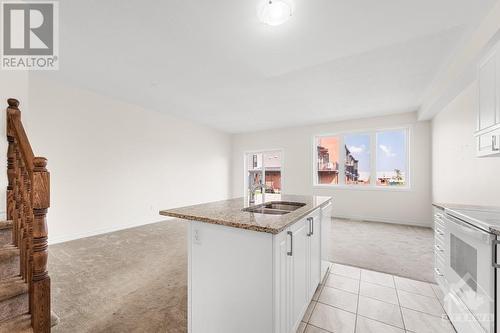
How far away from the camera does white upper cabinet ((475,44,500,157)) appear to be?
1709 millimetres

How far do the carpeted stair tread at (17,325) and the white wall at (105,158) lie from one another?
161 centimetres

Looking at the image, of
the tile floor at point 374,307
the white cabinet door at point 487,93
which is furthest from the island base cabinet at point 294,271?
the white cabinet door at point 487,93

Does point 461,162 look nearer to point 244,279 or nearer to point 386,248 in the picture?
point 386,248

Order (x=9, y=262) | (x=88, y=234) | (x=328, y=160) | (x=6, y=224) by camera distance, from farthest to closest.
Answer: (x=328, y=160), (x=88, y=234), (x=6, y=224), (x=9, y=262)

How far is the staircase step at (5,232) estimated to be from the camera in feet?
5.29

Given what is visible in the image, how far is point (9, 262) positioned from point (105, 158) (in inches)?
121

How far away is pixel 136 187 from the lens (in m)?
4.70

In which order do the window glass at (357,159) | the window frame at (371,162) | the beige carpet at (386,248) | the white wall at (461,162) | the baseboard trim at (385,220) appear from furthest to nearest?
1. the window glass at (357,159)
2. the window frame at (371,162)
3. the baseboard trim at (385,220)
4. the beige carpet at (386,248)
5. the white wall at (461,162)

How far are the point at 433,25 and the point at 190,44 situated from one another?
2550 millimetres

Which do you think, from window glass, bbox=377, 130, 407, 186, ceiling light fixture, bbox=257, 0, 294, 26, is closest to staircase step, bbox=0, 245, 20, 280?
ceiling light fixture, bbox=257, 0, 294, 26

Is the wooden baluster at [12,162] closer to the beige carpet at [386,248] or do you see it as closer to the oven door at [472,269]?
the oven door at [472,269]

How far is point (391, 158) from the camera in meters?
5.28

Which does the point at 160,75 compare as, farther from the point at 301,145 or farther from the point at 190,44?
the point at 301,145

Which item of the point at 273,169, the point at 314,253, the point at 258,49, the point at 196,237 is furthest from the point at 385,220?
the point at 196,237
